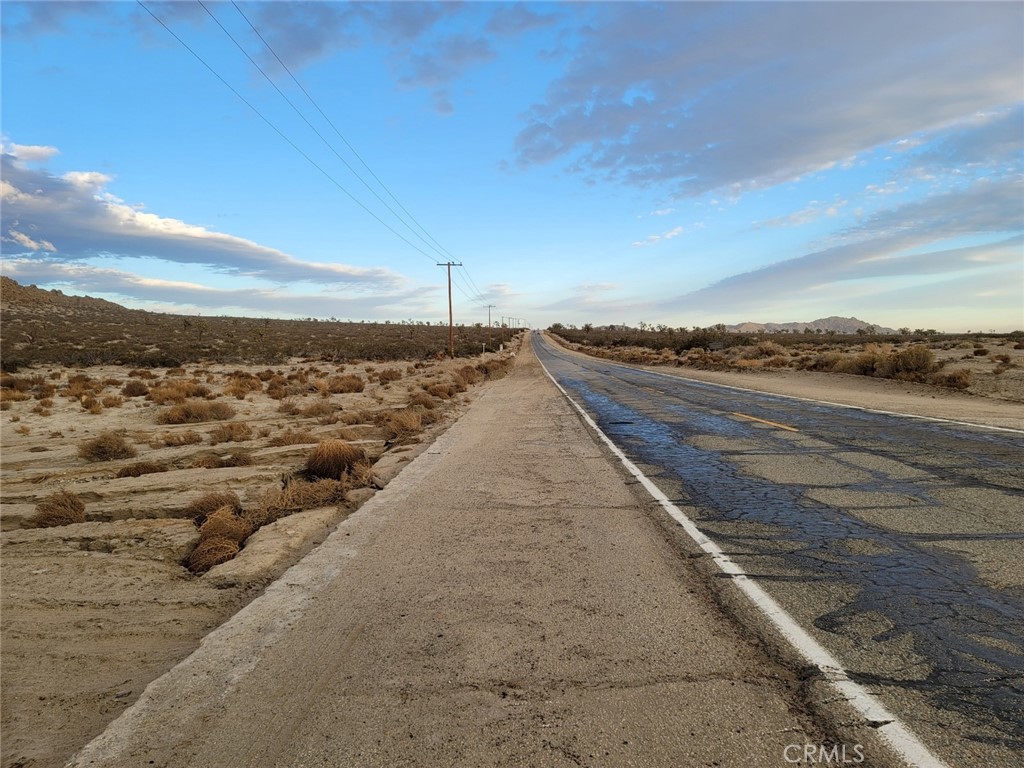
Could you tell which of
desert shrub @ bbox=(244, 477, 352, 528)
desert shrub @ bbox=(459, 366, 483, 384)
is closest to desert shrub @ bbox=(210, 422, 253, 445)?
desert shrub @ bbox=(244, 477, 352, 528)

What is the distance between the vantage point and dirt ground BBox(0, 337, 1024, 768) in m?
3.63

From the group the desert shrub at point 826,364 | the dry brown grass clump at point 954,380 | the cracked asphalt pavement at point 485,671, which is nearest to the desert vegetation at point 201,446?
the cracked asphalt pavement at point 485,671

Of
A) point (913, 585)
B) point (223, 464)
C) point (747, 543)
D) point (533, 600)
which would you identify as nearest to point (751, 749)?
point (533, 600)

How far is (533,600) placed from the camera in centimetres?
431

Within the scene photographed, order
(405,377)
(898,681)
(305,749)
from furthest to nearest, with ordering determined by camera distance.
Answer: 1. (405,377)
2. (898,681)
3. (305,749)

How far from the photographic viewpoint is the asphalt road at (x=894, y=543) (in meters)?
2.96

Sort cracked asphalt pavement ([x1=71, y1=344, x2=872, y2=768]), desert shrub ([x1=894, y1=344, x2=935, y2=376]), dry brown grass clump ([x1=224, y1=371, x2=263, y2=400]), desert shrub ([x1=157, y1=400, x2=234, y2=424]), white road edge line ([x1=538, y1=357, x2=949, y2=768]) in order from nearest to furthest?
1. white road edge line ([x1=538, y1=357, x2=949, y2=768])
2. cracked asphalt pavement ([x1=71, y1=344, x2=872, y2=768])
3. desert shrub ([x1=157, y1=400, x2=234, y2=424])
4. dry brown grass clump ([x1=224, y1=371, x2=263, y2=400])
5. desert shrub ([x1=894, y1=344, x2=935, y2=376])

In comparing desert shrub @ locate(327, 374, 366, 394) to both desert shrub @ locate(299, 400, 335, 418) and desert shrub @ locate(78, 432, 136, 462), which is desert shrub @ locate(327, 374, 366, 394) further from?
desert shrub @ locate(78, 432, 136, 462)

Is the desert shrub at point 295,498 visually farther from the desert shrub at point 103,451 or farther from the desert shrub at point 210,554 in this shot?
the desert shrub at point 103,451

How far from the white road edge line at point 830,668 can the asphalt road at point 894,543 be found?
0.07m

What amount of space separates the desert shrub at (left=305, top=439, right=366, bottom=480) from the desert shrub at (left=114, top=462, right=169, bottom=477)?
2.81 m

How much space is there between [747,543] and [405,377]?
26.2 meters

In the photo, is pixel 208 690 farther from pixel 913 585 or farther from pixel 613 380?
pixel 613 380

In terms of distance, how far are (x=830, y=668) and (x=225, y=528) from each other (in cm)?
583
